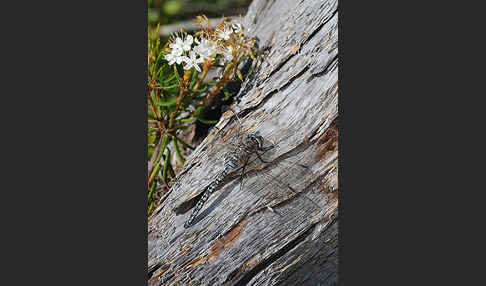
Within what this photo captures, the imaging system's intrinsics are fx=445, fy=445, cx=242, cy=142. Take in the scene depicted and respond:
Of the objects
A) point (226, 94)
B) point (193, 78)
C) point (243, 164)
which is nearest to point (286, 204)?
point (243, 164)

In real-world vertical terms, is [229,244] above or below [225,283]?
above

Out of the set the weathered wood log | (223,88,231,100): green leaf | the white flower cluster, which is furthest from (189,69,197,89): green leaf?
the weathered wood log

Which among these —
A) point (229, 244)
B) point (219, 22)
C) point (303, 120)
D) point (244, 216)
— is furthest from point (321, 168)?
point (219, 22)

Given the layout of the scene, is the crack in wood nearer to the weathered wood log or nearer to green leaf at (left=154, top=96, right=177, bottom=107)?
the weathered wood log

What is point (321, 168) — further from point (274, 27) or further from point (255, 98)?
point (274, 27)

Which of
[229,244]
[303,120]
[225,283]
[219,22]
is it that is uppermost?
[219,22]

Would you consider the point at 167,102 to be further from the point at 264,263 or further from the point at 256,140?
the point at 264,263
